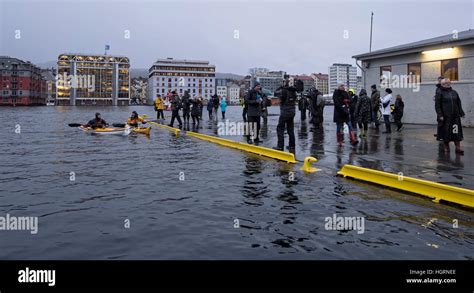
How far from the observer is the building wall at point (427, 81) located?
20297 mm

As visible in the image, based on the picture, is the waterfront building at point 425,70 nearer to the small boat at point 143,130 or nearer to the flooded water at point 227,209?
the flooded water at point 227,209

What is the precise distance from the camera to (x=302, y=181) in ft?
26.6

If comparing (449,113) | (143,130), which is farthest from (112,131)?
(449,113)

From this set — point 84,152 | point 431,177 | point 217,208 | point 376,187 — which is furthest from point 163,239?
point 84,152

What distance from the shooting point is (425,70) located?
2256cm

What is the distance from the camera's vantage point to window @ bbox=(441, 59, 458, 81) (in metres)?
20.9

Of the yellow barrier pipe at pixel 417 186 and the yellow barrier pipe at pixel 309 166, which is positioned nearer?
the yellow barrier pipe at pixel 417 186

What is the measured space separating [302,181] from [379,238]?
132 inches

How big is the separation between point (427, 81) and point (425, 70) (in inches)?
27.6

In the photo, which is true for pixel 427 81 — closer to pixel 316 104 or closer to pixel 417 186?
pixel 316 104

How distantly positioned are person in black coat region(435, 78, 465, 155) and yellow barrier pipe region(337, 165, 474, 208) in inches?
169

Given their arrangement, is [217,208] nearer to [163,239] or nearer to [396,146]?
[163,239]

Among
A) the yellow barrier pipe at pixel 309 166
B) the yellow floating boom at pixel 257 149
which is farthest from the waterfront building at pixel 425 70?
the yellow barrier pipe at pixel 309 166

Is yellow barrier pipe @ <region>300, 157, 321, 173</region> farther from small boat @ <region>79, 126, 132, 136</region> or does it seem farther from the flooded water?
small boat @ <region>79, 126, 132, 136</region>
